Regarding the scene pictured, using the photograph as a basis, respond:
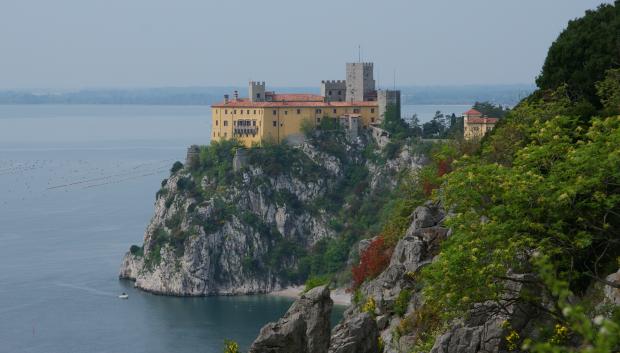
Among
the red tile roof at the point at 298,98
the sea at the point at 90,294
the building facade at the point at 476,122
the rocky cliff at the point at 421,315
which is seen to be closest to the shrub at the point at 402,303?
the rocky cliff at the point at 421,315

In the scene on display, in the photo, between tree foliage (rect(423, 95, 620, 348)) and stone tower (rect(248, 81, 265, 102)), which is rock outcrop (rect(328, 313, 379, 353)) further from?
stone tower (rect(248, 81, 265, 102))

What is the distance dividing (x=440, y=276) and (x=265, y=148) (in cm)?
7529

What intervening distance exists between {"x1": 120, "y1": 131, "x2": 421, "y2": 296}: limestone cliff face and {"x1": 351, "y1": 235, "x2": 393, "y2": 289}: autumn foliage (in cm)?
5383

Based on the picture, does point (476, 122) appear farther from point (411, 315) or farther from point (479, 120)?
point (411, 315)

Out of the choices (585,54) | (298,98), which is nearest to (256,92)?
(298,98)

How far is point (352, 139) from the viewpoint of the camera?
320 ft

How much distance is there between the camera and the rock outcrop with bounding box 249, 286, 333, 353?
22.5m

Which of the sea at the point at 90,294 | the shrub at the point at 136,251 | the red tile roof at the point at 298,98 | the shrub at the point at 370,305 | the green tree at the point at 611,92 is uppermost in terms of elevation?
the green tree at the point at 611,92

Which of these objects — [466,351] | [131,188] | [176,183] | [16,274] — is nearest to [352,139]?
[176,183]

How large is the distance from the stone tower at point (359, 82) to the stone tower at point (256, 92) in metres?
6.45

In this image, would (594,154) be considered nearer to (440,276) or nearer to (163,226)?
(440,276)

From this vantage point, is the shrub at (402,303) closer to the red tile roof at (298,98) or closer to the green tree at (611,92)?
the green tree at (611,92)

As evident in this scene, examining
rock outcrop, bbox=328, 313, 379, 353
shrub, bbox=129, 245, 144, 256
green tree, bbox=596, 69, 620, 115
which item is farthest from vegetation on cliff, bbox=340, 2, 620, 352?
shrub, bbox=129, 245, 144, 256

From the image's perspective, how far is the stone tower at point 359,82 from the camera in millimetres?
98938
